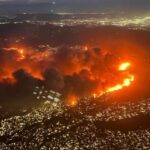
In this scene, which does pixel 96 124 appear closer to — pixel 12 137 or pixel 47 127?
pixel 47 127

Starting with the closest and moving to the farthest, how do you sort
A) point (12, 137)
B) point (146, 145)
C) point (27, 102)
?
point (146, 145)
point (12, 137)
point (27, 102)

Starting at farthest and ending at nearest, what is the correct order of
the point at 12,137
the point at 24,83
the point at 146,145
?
1. the point at 24,83
2. the point at 12,137
3. the point at 146,145

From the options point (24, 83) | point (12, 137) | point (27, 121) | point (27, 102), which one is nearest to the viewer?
point (12, 137)

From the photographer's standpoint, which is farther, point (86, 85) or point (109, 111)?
point (86, 85)

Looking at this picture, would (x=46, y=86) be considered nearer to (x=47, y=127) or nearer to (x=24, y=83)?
(x=24, y=83)

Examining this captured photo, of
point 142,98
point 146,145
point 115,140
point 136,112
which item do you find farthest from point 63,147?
point 142,98

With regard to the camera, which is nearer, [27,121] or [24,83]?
[27,121]

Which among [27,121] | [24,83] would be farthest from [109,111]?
[24,83]

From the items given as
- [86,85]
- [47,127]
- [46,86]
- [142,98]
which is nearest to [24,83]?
[46,86]

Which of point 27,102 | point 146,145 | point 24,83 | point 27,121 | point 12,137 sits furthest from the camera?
point 24,83
